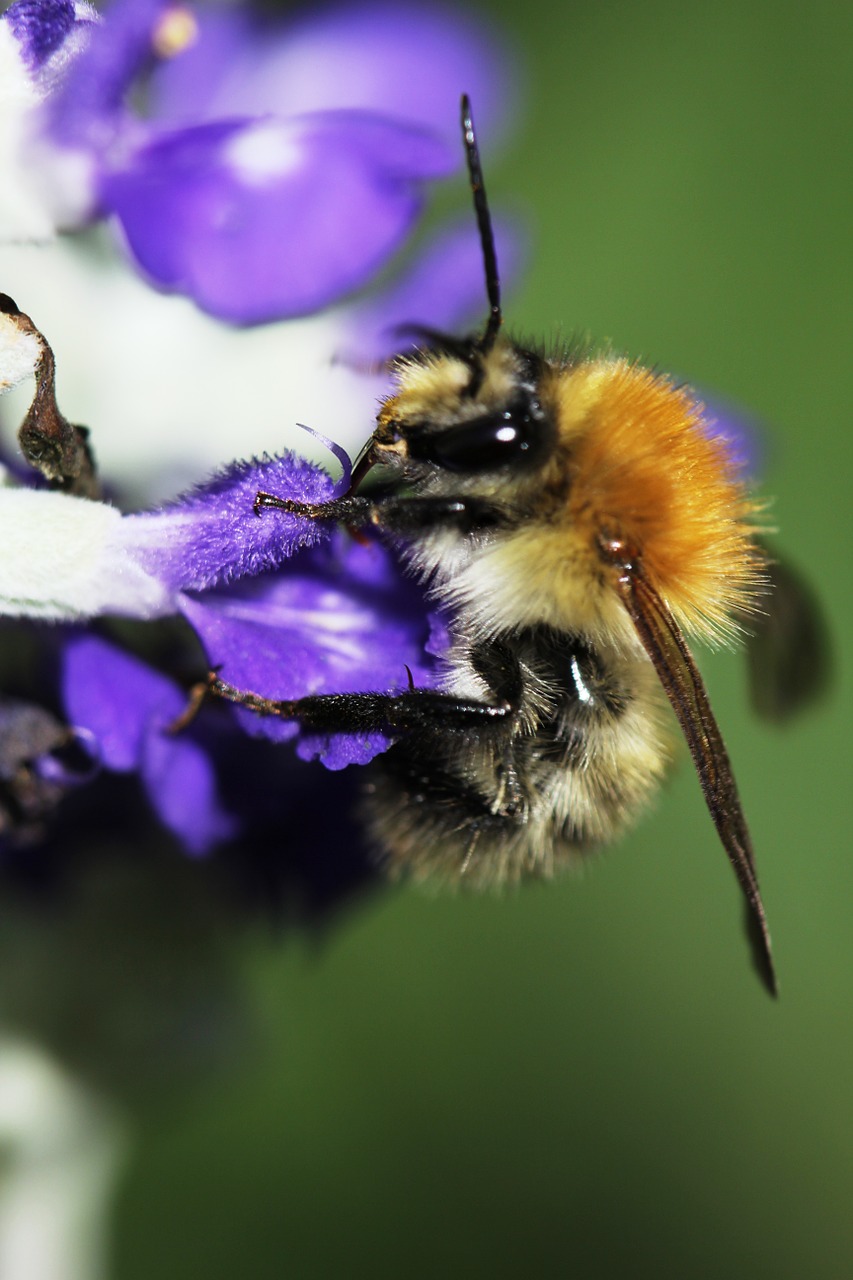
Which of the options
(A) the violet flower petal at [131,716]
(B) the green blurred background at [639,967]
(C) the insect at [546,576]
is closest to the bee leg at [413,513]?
(C) the insect at [546,576]

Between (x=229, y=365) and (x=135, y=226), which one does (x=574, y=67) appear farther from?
(x=135, y=226)

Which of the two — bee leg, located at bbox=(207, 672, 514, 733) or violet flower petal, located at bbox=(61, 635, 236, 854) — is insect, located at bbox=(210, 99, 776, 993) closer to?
bee leg, located at bbox=(207, 672, 514, 733)

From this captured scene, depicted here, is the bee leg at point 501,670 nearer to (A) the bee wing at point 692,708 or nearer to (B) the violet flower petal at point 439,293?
(A) the bee wing at point 692,708

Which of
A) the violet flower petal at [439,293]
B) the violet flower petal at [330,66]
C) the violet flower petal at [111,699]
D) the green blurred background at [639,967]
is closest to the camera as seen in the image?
the violet flower petal at [111,699]

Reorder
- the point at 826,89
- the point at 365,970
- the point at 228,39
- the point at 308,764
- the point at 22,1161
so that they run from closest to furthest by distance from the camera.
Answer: the point at 308,764
the point at 22,1161
the point at 228,39
the point at 365,970
the point at 826,89

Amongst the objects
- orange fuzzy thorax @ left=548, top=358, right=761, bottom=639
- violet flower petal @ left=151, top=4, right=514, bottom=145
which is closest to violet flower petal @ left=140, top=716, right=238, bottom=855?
orange fuzzy thorax @ left=548, top=358, right=761, bottom=639

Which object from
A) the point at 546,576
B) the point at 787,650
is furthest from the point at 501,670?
the point at 787,650

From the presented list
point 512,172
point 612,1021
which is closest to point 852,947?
point 612,1021
